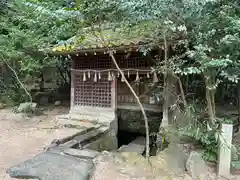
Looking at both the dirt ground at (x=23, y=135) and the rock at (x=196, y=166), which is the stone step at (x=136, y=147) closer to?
the dirt ground at (x=23, y=135)

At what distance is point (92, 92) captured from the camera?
7.51m

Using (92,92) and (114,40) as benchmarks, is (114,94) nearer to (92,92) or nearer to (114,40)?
(92,92)

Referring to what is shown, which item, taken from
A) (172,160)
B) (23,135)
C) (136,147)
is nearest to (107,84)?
(136,147)

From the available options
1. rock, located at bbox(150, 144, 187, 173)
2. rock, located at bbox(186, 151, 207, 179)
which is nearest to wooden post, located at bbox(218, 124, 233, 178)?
rock, located at bbox(186, 151, 207, 179)

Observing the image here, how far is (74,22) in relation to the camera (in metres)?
4.69

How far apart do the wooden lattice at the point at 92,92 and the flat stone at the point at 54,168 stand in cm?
320

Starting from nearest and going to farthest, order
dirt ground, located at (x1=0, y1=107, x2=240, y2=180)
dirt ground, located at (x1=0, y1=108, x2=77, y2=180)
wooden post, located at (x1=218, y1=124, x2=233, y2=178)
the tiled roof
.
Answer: wooden post, located at (x1=218, y1=124, x2=233, y2=178) < dirt ground, located at (x1=0, y1=107, x2=240, y2=180) < dirt ground, located at (x1=0, y1=108, x2=77, y2=180) < the tiled roof

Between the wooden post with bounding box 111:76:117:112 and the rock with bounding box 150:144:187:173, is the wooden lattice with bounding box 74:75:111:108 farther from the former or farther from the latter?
the rock with bounding box 150:144:187:173

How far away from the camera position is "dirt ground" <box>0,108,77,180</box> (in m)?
4.59

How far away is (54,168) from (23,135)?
2.89 m

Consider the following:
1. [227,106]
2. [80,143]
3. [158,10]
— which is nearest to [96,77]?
[80,143]

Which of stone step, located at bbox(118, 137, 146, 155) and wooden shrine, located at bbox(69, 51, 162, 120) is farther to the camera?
wooden shrine, located at bbox(69, 51, 162, 120)

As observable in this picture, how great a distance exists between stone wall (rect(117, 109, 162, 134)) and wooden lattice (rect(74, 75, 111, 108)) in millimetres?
694

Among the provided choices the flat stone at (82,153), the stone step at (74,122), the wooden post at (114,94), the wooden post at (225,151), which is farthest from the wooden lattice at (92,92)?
the wooden post at (225,151)
